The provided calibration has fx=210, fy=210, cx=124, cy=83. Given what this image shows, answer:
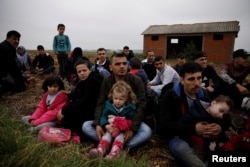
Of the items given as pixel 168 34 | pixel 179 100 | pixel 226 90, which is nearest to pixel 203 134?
pixel 179 100

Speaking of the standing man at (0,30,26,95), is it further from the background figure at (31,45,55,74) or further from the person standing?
the background figure at (31,45,55,74)

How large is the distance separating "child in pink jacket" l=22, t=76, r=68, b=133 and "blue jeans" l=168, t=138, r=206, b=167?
7.05ft

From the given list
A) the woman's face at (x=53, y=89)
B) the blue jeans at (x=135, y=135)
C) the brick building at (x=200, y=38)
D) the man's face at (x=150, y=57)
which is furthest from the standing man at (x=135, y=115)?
the brick building at (x=200, y=38)

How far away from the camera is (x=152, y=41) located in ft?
83.9

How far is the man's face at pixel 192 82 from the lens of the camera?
280cm

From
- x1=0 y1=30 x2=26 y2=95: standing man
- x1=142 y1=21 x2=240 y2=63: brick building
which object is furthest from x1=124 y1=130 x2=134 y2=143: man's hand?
x1=142 y1=21 x2=240 y2=63: brick building

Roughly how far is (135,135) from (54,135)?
126 cm

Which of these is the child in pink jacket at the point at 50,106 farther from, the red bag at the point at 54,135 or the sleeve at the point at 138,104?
the sleeve at the point at 138,104

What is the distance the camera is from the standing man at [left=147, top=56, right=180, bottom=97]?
16.8 ft

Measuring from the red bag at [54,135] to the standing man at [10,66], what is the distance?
3.58m

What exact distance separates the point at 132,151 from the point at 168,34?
74.1 feet

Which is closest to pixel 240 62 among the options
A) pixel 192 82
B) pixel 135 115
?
pixel 192 82

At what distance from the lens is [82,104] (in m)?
3.56

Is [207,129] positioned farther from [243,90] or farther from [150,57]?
[150,57]
